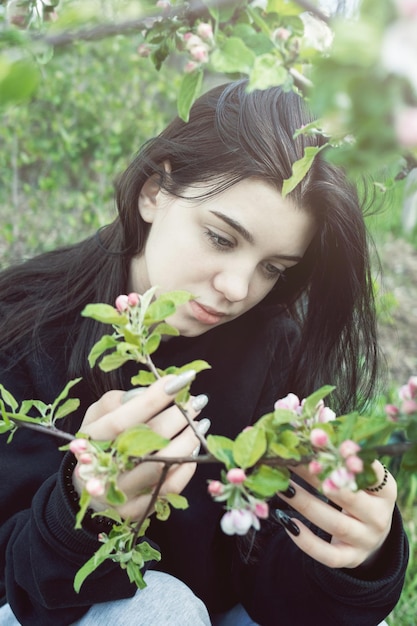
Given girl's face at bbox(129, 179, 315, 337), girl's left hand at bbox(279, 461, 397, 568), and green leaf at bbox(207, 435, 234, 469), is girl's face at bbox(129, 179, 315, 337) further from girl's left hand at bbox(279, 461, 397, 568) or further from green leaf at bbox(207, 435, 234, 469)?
green leaf at bbox(207, 435, 234, 469)

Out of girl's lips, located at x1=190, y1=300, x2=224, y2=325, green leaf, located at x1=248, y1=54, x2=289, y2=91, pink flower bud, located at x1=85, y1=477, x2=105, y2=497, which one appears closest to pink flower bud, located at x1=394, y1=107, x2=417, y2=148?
green leaf, located at x1=248, y1=54, x2=289, y2=91

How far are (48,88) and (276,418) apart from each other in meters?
3.50

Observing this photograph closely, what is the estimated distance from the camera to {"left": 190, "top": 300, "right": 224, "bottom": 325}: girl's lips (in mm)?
1324

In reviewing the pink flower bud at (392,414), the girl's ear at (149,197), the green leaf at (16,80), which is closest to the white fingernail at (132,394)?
the pink flower bud at (392,414)

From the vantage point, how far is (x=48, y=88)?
3.80m

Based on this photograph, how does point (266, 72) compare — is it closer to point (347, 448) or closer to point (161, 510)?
point (347, 448)

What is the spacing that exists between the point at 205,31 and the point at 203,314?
66cm

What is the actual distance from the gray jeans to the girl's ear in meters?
0.73

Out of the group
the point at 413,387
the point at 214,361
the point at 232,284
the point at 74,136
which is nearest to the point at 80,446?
the point at 413,387

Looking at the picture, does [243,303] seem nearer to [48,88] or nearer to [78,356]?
[78,356]

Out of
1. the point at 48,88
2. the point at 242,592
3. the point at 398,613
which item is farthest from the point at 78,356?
the point at 48,88

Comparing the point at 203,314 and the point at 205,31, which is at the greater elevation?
the point at 205,31

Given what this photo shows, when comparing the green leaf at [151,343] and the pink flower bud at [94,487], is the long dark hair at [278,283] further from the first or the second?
the pink flower bud at [94,487]

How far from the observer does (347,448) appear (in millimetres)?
637
